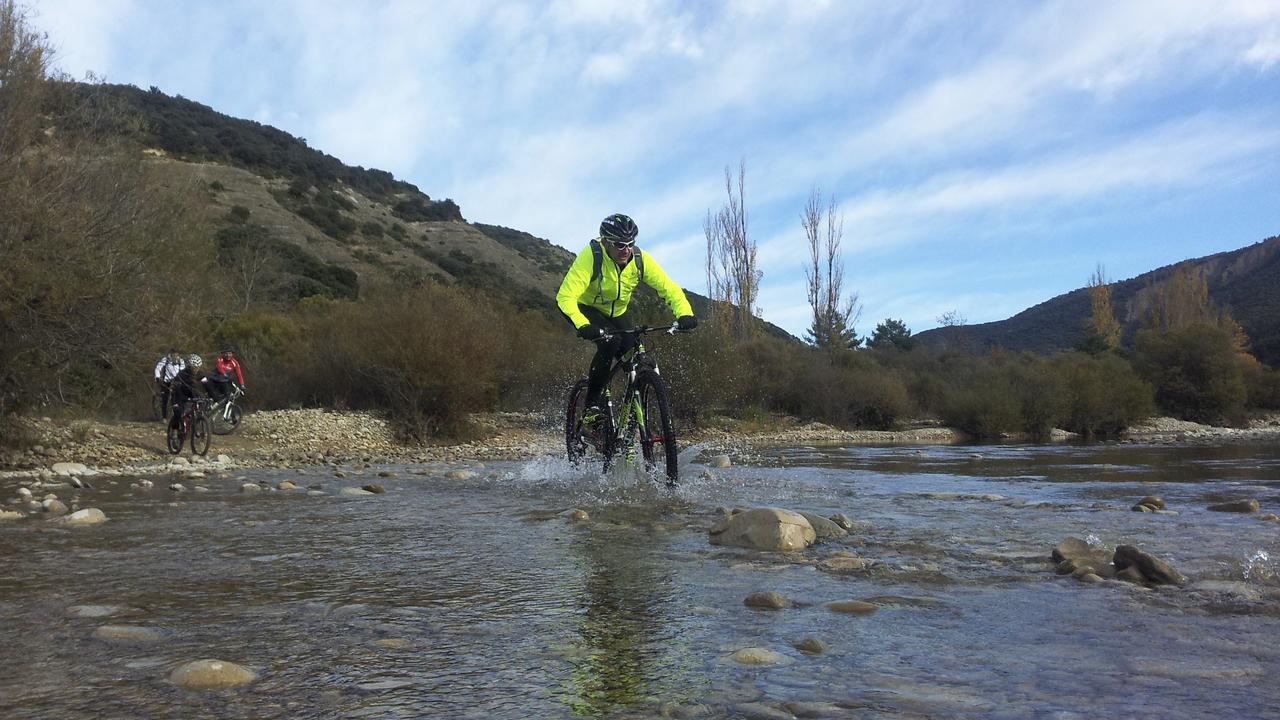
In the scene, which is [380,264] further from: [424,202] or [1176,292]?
[1176,292]

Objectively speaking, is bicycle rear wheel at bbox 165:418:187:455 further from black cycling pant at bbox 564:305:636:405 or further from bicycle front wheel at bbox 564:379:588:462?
black cycling pant at bbox 564:305:636:405

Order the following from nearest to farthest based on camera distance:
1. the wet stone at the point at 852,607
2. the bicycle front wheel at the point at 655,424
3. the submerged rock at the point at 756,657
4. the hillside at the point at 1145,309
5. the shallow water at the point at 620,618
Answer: the shallow water at the point at 620,618 → the submerged rock at the point at 756,657 → the wet stone at the point at 852,607 → the bicycle front wheel at the point at 655,424 → the hillside at the point at 1145,309

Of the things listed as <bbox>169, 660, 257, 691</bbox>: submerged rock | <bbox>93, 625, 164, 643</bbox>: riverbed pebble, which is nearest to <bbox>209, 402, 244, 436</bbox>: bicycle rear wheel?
<bbox>93, 625, 164, 643</bbox>: riverbed pebble

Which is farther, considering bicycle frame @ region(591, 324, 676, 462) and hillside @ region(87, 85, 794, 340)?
hillside @ region(87, 85, 794, 340)

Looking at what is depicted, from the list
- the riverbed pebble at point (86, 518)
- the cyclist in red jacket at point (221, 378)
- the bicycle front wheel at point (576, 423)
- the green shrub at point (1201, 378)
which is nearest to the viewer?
the riverbed pebble at point (86, 518)

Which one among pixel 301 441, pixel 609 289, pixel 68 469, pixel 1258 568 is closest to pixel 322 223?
pixel 301 441

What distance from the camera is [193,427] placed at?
13.6m

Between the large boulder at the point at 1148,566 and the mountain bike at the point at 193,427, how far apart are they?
1350 cm

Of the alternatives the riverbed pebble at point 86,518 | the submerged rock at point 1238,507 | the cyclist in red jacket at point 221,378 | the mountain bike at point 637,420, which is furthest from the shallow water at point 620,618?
the cyclist in red jacket at point 221,378

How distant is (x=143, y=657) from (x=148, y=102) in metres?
86.8

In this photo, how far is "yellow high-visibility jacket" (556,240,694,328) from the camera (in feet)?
22.1

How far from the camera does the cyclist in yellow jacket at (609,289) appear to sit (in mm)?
6715

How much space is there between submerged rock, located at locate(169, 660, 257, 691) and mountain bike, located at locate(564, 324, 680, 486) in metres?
4.72

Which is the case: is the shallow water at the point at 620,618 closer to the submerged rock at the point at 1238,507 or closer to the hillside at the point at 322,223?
the submerged rock at the point at 1238,507
